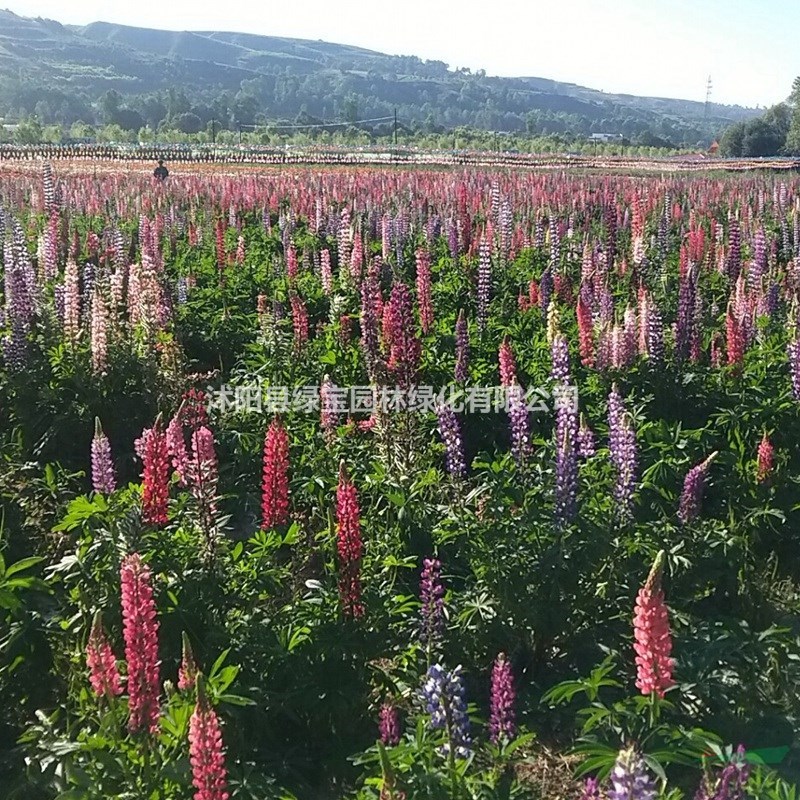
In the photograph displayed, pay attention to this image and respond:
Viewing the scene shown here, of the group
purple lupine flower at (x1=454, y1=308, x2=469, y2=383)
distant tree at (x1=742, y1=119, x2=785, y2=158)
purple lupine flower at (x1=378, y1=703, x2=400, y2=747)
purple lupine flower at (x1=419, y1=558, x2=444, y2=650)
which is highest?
distant tree at (x1=742, y1=119, x2=785, y2=158)

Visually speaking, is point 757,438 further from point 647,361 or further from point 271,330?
point 271,330

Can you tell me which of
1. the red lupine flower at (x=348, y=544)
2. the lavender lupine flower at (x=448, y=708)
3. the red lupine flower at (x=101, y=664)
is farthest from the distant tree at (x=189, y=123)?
the lavender lupine flower at (x=448, y=708)

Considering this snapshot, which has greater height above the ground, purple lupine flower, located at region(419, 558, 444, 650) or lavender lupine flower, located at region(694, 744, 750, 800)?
lavender lupine flower, located at region(694, 744, 750, 800)

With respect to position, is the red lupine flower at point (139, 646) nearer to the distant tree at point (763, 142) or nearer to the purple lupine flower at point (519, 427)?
the purple lupine flower at point (519, 427)

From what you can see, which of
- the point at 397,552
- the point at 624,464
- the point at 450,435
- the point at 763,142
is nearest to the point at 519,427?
the point at 450,435

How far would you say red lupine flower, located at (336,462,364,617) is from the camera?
4217 millimetres

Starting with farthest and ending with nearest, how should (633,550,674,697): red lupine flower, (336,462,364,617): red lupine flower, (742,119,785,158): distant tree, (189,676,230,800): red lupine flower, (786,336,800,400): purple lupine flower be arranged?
(742,119,785,158): distant tree, (786,336,800,400): purple lupine flower, (336,462,364,617): red lupine flower, (633,550,674,697): red lupine flower, (189,676,230,800): red lupine flower

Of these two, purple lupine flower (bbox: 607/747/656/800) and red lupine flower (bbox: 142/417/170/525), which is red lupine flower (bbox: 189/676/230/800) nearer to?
purple lupine flower (bbox: 607/747/656/800)

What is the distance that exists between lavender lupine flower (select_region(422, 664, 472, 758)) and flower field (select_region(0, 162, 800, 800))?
17 mm

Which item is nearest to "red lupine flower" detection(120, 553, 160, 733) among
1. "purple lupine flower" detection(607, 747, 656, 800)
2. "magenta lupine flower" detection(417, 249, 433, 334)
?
"purple lupine flower" detection(607, 747, 656, 800)

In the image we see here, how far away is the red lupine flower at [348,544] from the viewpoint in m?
4.22

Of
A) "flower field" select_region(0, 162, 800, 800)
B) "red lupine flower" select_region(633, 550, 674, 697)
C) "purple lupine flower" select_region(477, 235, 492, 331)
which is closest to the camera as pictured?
"red lupine flower" select_region(633, 550, 674, 697)

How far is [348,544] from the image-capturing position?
4.26 meters

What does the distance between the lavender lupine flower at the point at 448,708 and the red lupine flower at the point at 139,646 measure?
3.51 feet
